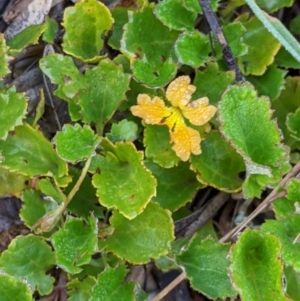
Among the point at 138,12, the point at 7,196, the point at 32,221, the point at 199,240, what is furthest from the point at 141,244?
the point at 138,12

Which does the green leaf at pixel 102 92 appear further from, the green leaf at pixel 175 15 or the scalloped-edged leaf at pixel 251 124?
the scalloped-edged leaf at pixel 251 124

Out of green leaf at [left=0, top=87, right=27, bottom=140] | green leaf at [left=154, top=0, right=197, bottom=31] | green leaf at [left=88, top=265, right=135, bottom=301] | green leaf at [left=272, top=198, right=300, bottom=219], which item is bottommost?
green leaf at [left=88, top=265, right=135, bottom=301]

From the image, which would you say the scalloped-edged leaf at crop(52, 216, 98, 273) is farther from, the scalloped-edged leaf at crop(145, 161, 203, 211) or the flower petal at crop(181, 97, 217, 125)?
the flower petal at crop(181, 97, 217, 125)

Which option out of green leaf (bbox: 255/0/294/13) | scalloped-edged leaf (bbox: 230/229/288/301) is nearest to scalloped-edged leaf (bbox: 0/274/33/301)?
scalloped-edged leaf (bbox: 230/229/288/301)

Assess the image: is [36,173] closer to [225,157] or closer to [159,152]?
[159,152]

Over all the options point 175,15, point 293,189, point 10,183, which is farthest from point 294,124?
point 10,183

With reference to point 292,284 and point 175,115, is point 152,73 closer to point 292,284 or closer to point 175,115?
point 175,115

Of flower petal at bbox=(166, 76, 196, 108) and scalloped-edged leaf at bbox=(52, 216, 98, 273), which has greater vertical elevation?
flower petal at bbox=(166, 76, 196, 108)
